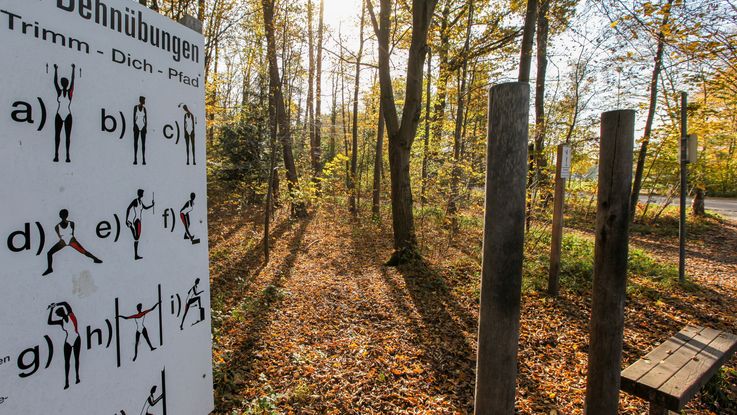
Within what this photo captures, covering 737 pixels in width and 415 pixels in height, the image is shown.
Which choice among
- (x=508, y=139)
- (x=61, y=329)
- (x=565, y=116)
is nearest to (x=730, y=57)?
(x=565, y=116)

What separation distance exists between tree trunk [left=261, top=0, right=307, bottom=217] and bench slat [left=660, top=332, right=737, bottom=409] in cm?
671

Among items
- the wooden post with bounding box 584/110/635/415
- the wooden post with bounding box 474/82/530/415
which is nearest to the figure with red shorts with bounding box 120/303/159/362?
the wooden post with bounding box 474/82/530/415

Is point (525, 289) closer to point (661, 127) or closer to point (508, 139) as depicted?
point (508, 139)

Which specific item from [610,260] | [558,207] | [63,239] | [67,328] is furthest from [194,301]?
[558,207]

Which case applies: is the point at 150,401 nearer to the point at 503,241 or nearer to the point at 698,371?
the point at 503,241

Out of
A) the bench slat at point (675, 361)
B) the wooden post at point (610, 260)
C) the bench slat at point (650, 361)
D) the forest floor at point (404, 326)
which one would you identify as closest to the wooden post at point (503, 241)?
the wooden post at point (610, 260)

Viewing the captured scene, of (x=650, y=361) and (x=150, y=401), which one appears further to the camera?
(x=650, y=361)

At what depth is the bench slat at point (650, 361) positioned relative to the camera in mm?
2705

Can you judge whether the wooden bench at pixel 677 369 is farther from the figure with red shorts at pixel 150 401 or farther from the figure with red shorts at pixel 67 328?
the figure with red shorts at pixel 67 328

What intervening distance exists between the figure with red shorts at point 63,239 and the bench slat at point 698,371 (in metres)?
3.53

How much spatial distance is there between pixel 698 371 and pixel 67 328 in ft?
13.2

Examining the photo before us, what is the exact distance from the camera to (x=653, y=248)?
31.7ft

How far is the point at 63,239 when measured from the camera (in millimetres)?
1197

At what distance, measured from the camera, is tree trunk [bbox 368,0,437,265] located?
696cm
